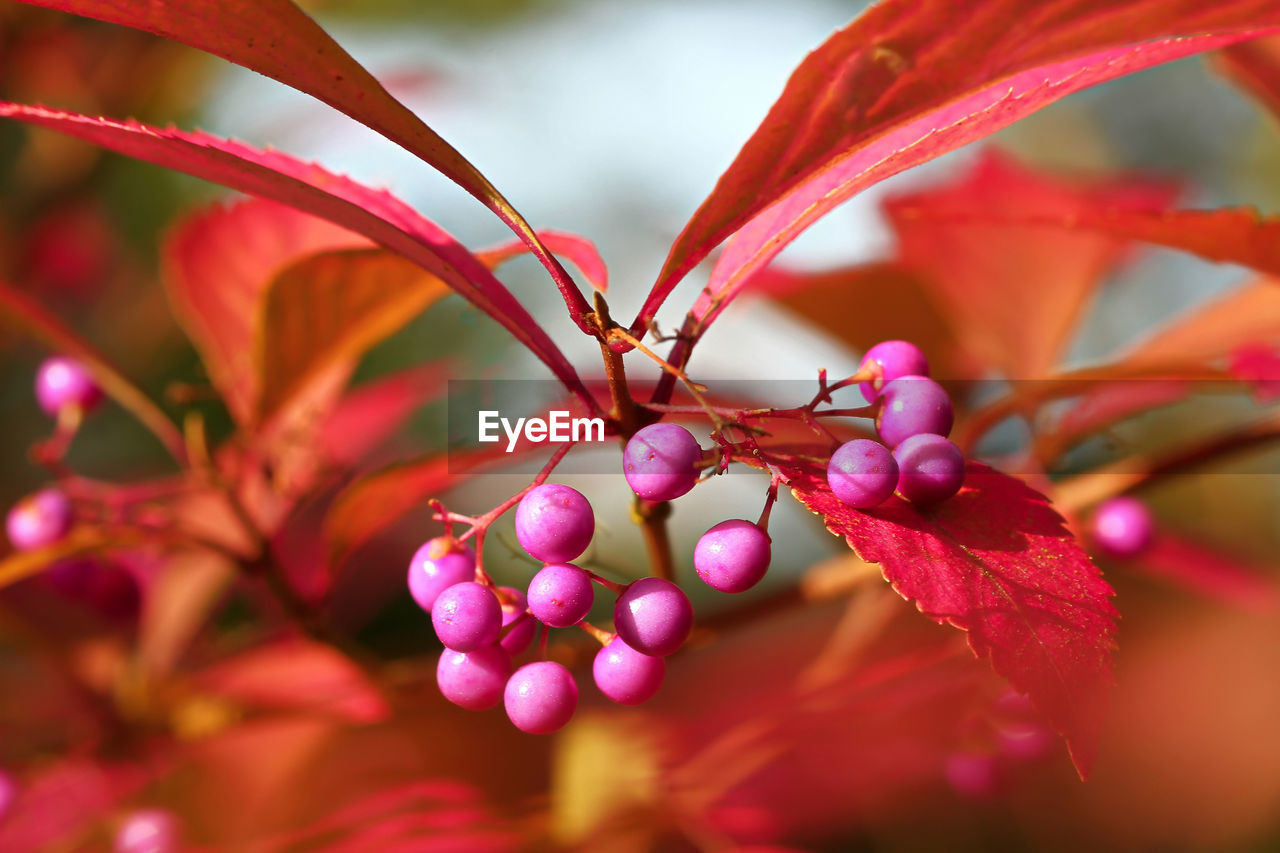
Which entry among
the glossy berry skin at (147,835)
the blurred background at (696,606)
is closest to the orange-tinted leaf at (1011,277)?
the blurred background at (696,606)

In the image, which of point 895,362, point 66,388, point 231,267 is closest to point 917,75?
point 895,362

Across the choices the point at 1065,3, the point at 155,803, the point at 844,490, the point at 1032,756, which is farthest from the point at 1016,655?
the point at 155,803

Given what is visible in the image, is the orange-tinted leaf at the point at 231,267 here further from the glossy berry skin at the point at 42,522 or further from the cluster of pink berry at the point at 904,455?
the cluster of pink berry at the point at 904,455

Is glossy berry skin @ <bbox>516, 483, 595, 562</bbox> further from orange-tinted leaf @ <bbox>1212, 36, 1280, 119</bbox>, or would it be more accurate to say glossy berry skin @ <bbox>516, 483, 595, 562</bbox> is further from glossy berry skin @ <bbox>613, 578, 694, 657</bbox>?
orange-tinted leaf @ <bbox>1212, 36, 1280, 119</bbox>

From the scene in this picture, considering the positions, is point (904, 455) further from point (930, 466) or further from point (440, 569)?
point (440, 569)

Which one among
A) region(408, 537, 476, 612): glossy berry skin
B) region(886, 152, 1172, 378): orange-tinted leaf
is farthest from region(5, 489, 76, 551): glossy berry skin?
region(886, 152, 1172, 378): orange-tinted leaf

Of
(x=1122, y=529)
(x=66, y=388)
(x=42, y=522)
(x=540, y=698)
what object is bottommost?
(x=540, y=698)
